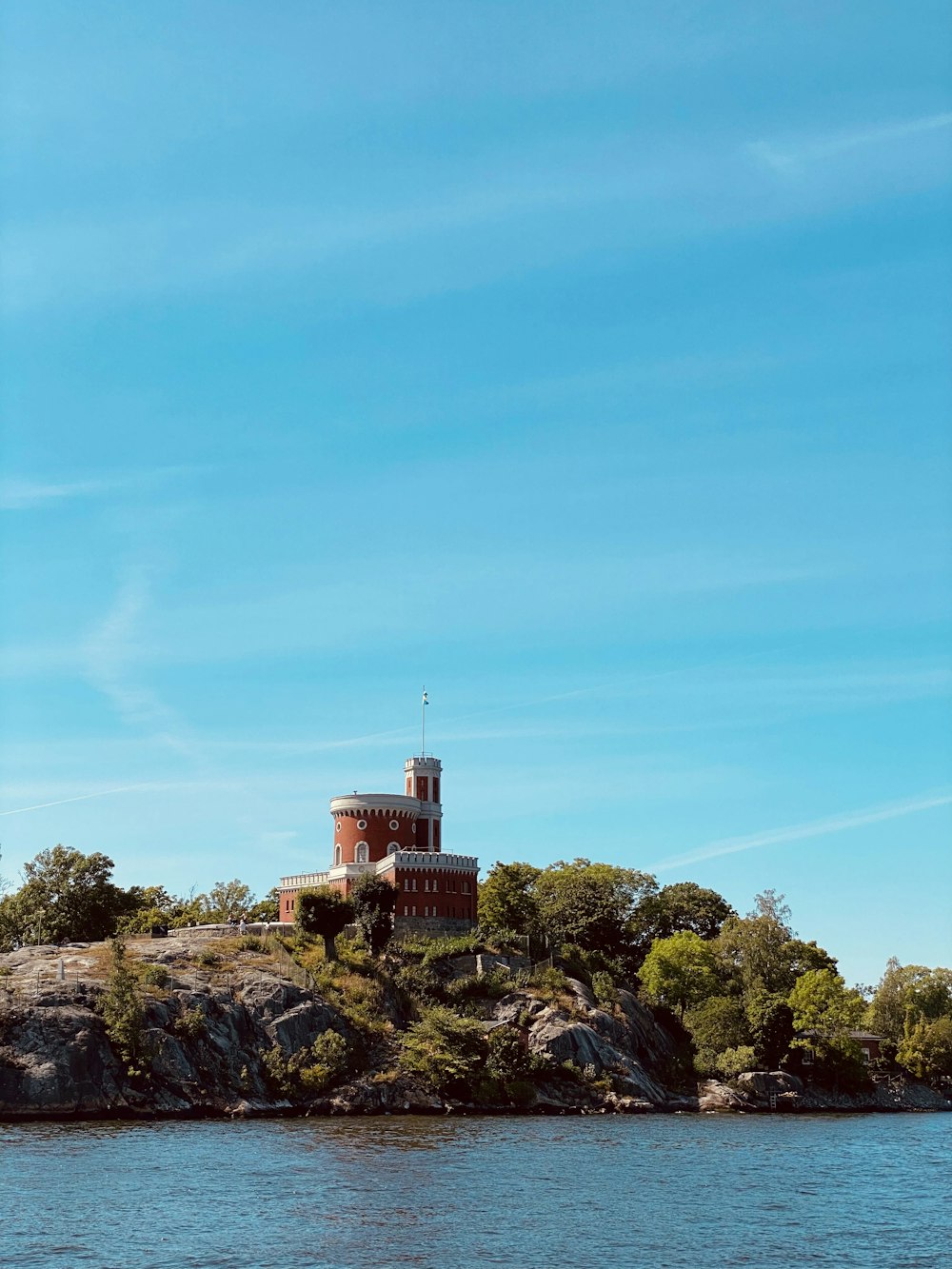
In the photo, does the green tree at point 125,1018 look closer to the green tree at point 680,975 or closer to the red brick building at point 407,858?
the red brick building at point 407,858

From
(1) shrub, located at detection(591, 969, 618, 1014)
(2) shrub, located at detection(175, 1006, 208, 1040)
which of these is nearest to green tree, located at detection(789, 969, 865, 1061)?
(1) shrub, located at detection(591, 969, 618, 1014)

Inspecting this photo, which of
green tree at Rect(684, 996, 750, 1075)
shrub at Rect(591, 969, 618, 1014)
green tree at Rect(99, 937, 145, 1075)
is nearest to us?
green tree at Rect(99, 937, 145, 1075)

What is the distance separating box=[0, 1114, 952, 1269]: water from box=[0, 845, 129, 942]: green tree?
185ft

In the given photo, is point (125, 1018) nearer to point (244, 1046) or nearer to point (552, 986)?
point (244, 1046)

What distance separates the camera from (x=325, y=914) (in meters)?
112

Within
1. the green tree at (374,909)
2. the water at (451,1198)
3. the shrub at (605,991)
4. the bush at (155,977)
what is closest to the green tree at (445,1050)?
the green tree at (374,909)

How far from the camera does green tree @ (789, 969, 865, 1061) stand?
394ft

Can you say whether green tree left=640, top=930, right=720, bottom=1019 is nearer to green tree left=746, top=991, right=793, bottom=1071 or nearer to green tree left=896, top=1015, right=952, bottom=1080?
green tree left=746, top=991, right=793, bottom=1071

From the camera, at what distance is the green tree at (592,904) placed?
134750 mm

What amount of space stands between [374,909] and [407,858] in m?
9.75

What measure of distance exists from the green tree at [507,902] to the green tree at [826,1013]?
2763cm

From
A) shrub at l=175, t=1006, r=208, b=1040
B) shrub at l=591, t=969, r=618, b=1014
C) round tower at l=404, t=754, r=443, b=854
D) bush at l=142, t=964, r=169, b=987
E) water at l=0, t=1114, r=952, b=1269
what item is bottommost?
water at l=0, t=1114, r=952, b=1269

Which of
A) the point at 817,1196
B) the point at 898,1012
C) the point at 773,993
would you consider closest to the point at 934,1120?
the point at 773,993

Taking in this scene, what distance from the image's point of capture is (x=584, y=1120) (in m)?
97.1
